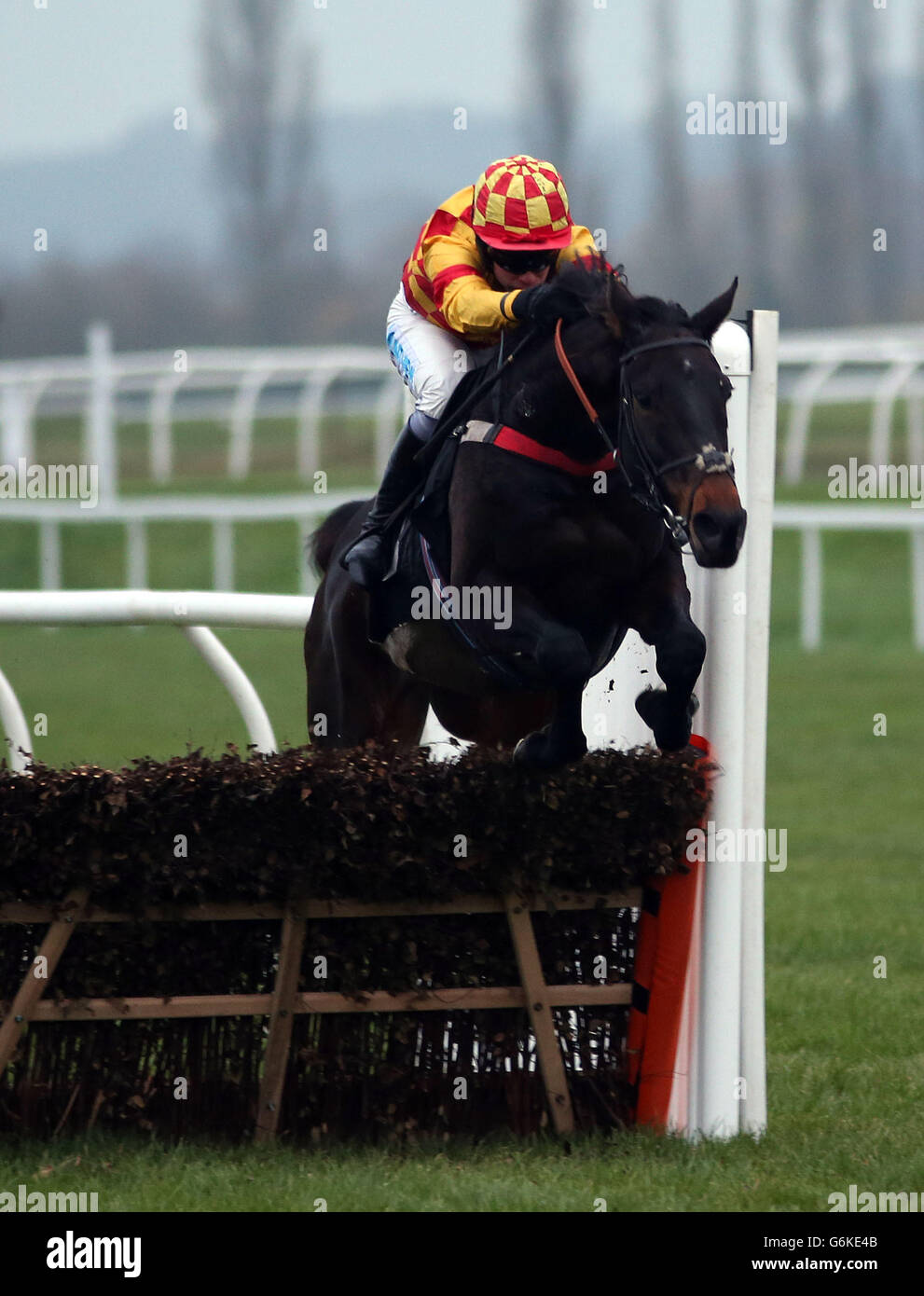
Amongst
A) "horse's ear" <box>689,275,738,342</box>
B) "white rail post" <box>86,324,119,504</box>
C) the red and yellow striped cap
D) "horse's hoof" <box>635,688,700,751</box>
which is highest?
"white rail post" <box>86,324,119,504</box>

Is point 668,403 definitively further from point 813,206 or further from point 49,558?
point 813,206

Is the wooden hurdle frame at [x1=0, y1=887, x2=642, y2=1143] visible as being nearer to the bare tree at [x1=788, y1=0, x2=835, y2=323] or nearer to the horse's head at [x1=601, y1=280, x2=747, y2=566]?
the horse's head at [x1=601, y1=280, x2=747, y2=566]

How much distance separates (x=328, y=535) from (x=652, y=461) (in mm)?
1785

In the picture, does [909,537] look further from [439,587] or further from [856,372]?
[439,587]

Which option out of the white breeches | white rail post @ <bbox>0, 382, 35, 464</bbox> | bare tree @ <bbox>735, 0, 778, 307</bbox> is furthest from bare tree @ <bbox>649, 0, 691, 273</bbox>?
the white breeches

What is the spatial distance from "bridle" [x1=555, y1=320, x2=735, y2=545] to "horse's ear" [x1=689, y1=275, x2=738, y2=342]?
0.19 ft

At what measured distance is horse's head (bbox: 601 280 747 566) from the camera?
3.34 m

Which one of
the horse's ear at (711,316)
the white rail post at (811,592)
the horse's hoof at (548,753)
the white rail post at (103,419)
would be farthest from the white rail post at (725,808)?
the white rail post at (103,419)

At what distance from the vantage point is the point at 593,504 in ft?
12.6

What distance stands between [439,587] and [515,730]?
48 cm

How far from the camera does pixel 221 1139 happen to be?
12.0 feet

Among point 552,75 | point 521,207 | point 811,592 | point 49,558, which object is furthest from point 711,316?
point 552,75
